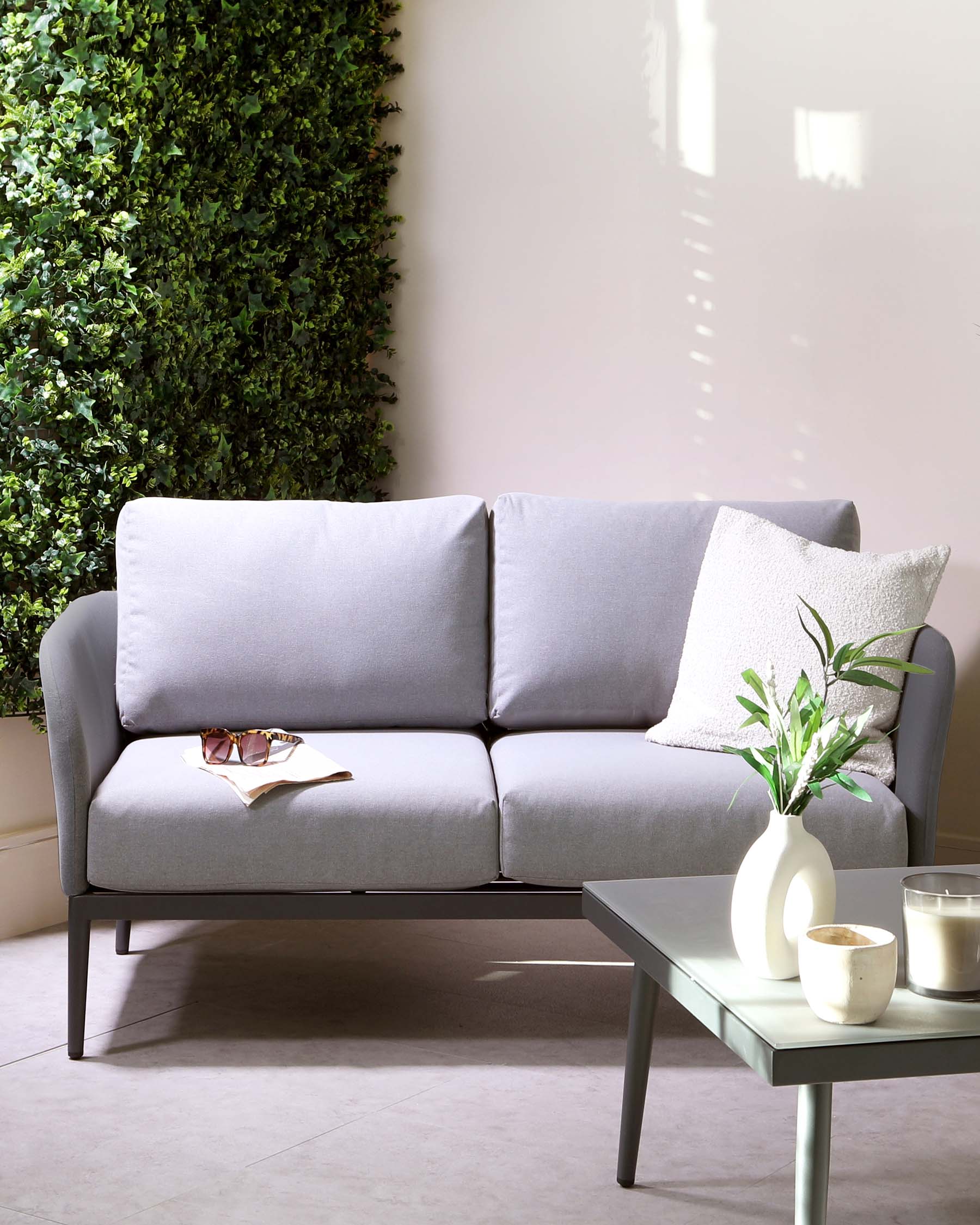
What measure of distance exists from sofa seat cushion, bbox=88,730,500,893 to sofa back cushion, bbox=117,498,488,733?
0.42m

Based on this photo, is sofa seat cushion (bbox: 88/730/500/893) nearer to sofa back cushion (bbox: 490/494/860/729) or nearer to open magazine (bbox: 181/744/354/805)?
open magazine (bbox: 181/744/354/805)

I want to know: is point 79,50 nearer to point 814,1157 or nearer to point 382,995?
point 382,995

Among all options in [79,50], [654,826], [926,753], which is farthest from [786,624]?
[79,50]

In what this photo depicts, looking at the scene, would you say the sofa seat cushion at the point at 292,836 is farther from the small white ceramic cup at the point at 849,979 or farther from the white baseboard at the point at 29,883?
the small white ceramic cup at the point at 849,979

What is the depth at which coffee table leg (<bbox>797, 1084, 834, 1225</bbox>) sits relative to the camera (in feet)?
4.07

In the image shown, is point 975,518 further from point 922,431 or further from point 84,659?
point 84,659

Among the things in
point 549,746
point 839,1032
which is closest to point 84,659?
point 549,746

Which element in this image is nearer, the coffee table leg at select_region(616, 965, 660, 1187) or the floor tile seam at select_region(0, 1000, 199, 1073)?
the coffee table leg at select_region(616, 965, 660, 1187)

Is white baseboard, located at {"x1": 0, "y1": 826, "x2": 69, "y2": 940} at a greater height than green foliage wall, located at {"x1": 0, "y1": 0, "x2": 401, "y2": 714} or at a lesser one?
lesser

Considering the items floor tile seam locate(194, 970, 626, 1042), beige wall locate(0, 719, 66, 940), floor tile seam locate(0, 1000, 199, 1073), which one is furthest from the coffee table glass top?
beige wall locate(0, 719, 66, 940)

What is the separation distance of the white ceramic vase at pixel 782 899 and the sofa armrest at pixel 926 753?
969 mm

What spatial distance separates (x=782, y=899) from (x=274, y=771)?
1.13m

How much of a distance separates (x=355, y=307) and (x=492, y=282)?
1.43 feet

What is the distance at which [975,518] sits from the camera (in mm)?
3119
